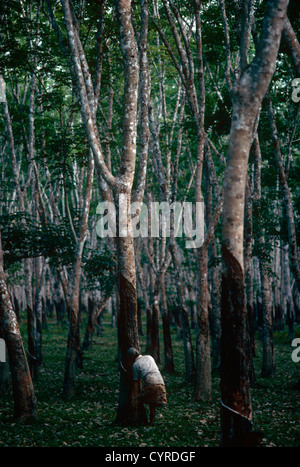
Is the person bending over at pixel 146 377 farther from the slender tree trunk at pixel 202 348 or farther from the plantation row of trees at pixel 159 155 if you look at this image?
the slender tree trunk at pixel 202 348

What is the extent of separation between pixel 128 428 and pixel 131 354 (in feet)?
4.88

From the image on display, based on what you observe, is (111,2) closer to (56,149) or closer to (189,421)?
(56,149)

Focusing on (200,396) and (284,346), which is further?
(284,346)

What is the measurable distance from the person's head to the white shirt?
7 cm

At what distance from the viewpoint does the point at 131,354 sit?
9.18 metres

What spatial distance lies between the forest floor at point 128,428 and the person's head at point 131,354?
135 cm

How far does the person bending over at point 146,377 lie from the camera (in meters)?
9.09

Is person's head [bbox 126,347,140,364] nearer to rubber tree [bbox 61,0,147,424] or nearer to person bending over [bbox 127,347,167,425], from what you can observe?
person bending over [bbox 127,347,167,425]

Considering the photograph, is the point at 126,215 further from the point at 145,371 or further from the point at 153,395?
the point at 153,395

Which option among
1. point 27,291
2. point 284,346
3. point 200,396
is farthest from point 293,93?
point 284,346

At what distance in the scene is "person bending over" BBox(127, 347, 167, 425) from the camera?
909 centimetres

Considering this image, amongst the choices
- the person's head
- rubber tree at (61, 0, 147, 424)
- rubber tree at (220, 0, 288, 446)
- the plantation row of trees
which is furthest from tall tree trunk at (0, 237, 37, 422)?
rubber tree at (220, 0, 288, 446)
